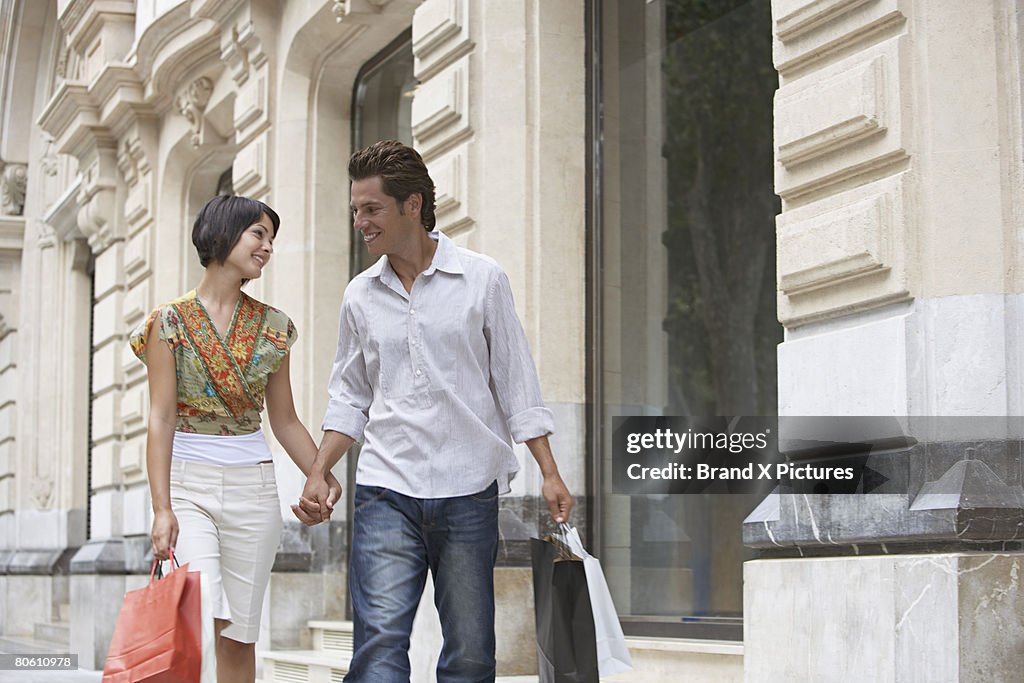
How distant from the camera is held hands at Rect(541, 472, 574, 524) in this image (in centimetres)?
425

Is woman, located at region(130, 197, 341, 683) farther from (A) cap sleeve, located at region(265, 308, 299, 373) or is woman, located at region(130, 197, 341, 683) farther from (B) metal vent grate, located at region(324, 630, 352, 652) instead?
(B) metal vent grate, located at region(324, 630, 352, 652)

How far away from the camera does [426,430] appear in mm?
4293

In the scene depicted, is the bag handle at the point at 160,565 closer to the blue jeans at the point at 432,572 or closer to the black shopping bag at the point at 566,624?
the blue jeans at the point at 432,572

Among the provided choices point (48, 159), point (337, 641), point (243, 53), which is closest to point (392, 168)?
point (337, 641)

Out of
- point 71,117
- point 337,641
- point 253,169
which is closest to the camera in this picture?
point 337,641

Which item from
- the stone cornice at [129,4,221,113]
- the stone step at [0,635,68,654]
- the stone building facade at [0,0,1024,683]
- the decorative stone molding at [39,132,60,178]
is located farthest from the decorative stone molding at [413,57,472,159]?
the decorative stone molding at [39,132,60,178]

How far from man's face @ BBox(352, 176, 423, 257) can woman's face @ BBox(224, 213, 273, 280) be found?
0.63 metres

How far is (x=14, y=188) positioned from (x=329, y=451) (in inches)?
713

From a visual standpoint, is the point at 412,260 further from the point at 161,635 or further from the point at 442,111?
the point at 442,111

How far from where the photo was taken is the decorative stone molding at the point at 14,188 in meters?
21.2

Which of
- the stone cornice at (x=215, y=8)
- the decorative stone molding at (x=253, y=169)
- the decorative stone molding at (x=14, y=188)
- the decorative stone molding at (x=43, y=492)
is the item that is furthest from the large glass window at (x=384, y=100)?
the decorative stone molding at (x=14, y=188)

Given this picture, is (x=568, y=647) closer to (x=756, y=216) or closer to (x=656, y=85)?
(x=656, y=85)

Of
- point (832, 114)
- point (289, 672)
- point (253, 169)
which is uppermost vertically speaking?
point (253, 169)

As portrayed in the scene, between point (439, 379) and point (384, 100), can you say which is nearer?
point (439, 379)
